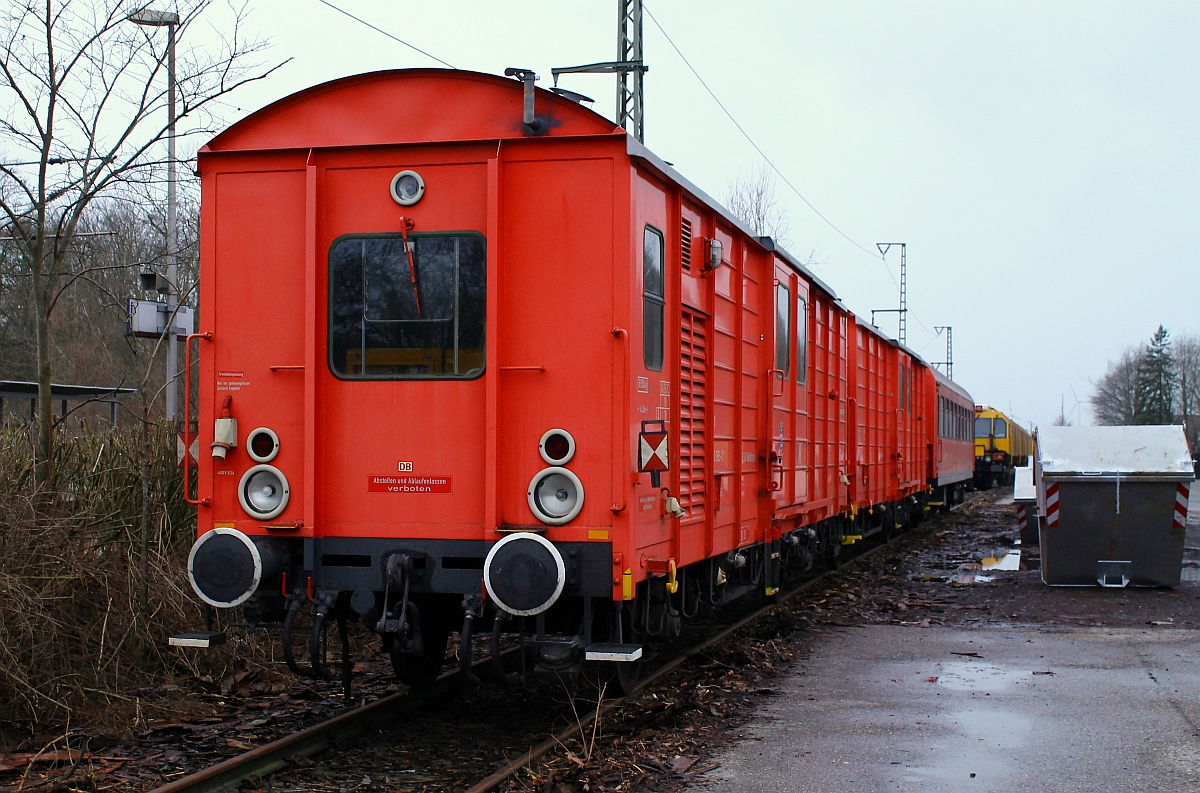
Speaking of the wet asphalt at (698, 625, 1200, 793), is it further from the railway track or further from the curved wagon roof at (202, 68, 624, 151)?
the curved wagon roof at (202, 68, 624, 151)

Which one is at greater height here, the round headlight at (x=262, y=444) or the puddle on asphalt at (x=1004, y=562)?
the round headlight at (x=262, y=444)

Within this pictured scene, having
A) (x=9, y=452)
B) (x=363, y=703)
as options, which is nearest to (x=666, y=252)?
(x=363, y=703)

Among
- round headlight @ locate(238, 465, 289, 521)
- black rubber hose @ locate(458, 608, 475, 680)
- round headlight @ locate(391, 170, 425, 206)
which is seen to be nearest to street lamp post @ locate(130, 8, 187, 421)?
round headlight @ locate(238, 465, 289, 521)

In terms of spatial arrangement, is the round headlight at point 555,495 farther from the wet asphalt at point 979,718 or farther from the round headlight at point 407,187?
the round headlight at point 407,187

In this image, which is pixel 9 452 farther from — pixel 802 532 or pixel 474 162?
pixel 802 532

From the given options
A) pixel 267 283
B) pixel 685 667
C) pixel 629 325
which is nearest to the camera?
pixel 629 325

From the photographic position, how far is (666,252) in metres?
6.95

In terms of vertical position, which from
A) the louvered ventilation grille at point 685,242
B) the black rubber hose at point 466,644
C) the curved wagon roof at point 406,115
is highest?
the curved wagon roof at point 406,115

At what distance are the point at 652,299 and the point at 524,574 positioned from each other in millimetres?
1754

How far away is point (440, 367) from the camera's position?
6352 mm

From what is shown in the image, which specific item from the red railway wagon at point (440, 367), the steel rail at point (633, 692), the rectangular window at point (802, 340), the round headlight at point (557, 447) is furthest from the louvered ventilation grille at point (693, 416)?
the rectangular window at point (802, 340)

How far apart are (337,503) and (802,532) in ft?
20.4

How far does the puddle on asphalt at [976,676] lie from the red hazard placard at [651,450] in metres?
3.27

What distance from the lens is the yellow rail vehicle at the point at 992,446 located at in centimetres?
4650
